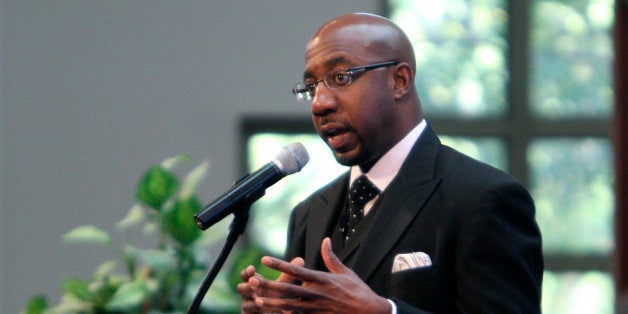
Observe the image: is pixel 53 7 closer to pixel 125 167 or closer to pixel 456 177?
pixel 125 167

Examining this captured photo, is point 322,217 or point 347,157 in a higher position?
point 347,157

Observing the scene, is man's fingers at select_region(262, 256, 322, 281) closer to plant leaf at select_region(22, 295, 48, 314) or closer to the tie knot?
the tie knot

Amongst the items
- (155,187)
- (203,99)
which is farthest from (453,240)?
(203,99)

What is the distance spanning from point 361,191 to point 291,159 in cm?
27

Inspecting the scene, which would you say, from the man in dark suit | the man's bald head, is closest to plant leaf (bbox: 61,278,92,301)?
the man in dark suit

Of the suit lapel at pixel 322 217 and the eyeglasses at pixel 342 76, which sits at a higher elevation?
the eyeglasses at pixel 342 76

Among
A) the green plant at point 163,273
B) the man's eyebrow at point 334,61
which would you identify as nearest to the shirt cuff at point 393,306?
the man's eyebrow at point 334,61

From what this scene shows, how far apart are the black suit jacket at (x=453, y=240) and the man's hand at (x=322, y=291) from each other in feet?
0.26

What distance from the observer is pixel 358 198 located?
2.31 meters

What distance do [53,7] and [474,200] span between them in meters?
3.47

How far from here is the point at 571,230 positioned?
17.7ft

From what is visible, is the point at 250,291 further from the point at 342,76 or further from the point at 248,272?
the point at 342,76

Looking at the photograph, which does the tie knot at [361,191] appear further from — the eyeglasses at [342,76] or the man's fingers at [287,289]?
the man's fingers at [287,289]

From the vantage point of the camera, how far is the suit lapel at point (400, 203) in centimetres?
215
